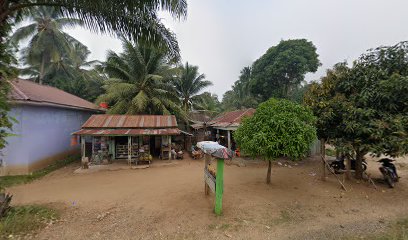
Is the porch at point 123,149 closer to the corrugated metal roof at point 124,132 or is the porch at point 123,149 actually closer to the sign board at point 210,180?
the corrugated metal roof at point 124,132

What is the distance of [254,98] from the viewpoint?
1144 inches

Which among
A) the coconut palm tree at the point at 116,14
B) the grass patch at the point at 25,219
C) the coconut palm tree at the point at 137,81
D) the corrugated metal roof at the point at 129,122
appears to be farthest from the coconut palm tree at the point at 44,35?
the grass patch at the point at 25,219

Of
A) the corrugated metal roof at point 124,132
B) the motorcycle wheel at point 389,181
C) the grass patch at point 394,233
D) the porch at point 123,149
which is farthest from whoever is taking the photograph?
the porch at point 123,149

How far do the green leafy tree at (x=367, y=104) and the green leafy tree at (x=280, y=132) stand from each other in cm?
115

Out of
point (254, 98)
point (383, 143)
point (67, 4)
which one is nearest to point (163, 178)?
point (67, 4)

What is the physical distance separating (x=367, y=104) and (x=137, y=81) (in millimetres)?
13916

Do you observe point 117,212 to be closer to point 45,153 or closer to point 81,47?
point 45,153

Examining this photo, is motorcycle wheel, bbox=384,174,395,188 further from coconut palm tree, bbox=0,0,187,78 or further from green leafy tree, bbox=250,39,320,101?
green leafy tree, bbox=250,39,320,101

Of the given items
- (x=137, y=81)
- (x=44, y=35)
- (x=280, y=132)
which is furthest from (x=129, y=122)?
(x=44, y=35)

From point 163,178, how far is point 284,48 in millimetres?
23590

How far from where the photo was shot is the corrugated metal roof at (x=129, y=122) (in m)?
12.2

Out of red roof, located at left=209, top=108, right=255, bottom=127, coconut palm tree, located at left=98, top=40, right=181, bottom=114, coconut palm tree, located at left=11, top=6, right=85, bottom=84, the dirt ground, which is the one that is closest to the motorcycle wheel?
the dirt ground

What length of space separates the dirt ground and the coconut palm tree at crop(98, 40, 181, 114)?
6.56m

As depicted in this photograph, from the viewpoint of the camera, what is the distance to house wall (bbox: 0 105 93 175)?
9.59m
